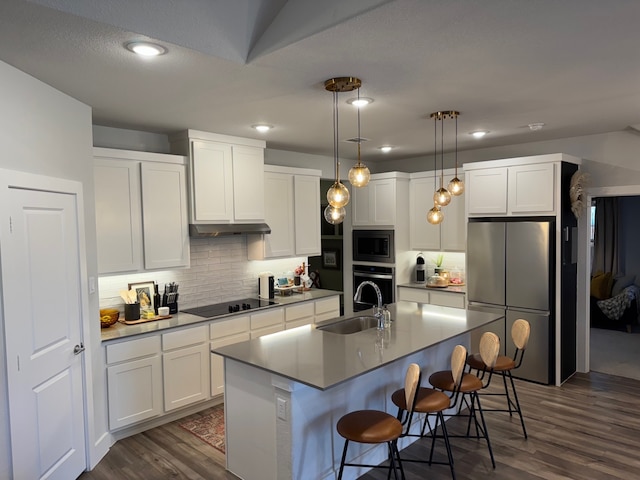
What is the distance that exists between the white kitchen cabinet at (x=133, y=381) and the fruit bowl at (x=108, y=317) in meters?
0.31

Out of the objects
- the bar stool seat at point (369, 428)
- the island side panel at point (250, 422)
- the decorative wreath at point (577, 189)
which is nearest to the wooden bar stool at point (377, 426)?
the bar stool seat at point (369, 428)

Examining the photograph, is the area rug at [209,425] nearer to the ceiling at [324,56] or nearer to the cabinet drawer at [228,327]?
the cabinet drawer at [228,327]

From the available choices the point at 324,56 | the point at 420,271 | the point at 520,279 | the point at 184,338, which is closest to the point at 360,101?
the point at 324,56

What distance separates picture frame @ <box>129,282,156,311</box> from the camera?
4082mm

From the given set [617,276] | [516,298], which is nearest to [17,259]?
[516,298]

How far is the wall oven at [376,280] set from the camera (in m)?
5.93

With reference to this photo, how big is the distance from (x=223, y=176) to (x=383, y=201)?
7.93 ft

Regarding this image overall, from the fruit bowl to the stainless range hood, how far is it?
0.99m

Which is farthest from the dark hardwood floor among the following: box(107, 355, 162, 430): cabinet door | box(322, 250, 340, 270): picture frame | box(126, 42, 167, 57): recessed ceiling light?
box(322, 250, 340, 270): picture frame

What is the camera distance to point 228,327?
13.8ft

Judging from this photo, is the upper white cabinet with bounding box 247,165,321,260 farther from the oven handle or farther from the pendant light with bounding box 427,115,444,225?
the pendant light with bounding box 427,115,444,225

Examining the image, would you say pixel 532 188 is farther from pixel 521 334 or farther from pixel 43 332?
pixel 43 332

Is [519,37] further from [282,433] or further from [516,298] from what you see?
[516,298]

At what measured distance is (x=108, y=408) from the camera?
3465 mm
